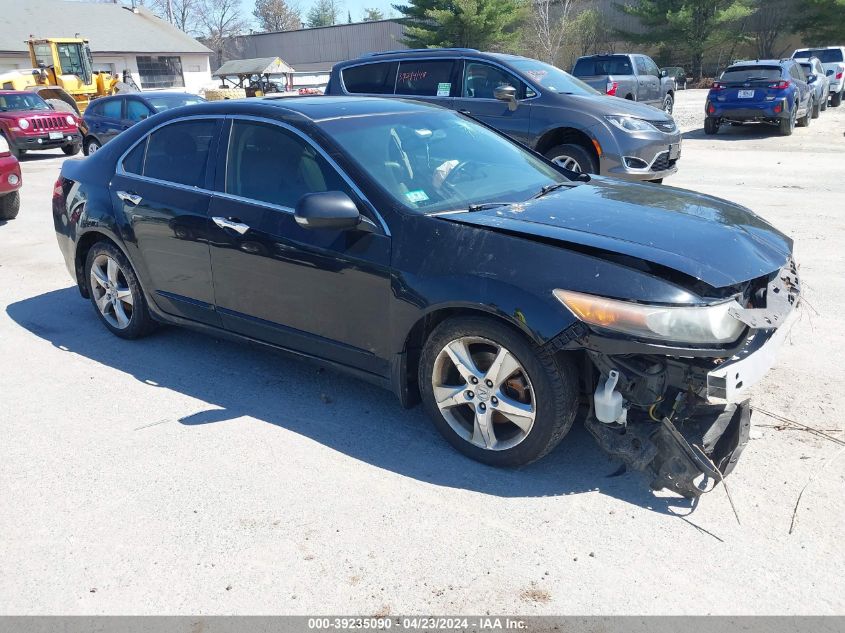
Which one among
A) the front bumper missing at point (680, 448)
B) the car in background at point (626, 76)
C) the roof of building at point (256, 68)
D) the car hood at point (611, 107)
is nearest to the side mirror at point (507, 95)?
the car hood at point (611, 107)

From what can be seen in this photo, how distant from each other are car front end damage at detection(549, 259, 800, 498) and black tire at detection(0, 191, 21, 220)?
9437mm

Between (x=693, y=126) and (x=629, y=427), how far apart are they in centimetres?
1934

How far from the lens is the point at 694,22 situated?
141ft

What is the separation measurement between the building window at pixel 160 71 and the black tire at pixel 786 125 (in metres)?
45.1

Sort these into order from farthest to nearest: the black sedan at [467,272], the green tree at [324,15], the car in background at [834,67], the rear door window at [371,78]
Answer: the green tree at [324,15]
the car in background at [834,67]
the rear door window at [371,78]
the black sedan at [467,272]

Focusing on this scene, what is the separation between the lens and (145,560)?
3.01 meters

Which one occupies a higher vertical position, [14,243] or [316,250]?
[316,250]

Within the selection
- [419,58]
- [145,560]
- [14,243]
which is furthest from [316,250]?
[419,58]

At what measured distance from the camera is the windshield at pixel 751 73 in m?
16.8

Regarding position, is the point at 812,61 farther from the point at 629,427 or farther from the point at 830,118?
the point at 629,427

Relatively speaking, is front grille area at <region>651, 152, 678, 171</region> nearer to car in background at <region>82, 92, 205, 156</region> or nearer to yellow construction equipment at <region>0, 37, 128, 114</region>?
car in background at <region>82, 92, 205, 156</region>

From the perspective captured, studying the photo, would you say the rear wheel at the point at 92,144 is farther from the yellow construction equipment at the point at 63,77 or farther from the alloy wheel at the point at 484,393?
the alloy wheel at the point at 484,393

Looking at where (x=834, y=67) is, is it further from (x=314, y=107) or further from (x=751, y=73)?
(x=314, y=107)

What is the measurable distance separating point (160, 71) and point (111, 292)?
5331 centimetres
